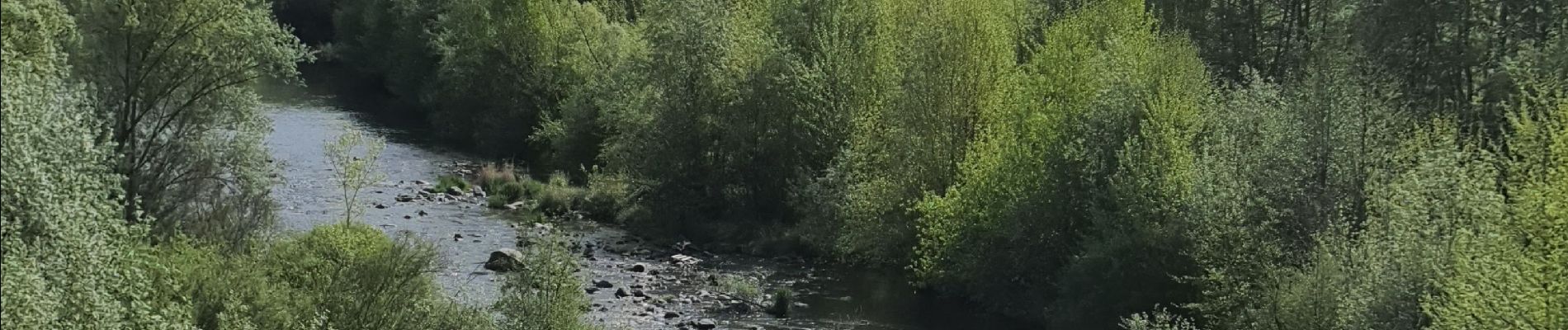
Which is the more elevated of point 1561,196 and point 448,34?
point 448,34

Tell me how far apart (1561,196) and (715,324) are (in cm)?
1906

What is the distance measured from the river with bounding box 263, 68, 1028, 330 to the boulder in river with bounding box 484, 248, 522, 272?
39cm

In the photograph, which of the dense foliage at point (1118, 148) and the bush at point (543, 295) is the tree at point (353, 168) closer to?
the bush at point (543, 295)

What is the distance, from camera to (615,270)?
41.6 metres

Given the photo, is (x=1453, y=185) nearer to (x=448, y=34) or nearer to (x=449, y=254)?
(x=449, y=254)

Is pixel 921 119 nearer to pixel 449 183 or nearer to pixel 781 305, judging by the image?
pixel 781 305

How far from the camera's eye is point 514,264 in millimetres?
39406

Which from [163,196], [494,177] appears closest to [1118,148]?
[163,196]

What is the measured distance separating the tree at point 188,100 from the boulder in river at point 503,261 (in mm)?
8372

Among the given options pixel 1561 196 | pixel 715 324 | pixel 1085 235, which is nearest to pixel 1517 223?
pixel 1561 196

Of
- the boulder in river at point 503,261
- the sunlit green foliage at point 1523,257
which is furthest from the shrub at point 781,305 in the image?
the sunlit green foliage at point 1523,257

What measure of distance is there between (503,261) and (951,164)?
1241 cm

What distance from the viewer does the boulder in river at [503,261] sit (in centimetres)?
3975

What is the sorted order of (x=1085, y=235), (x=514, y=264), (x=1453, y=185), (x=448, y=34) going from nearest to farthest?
(x=1453, y=185) → (x=1085, y=235) → (x=514, y=264) → (x=448, y=34)
